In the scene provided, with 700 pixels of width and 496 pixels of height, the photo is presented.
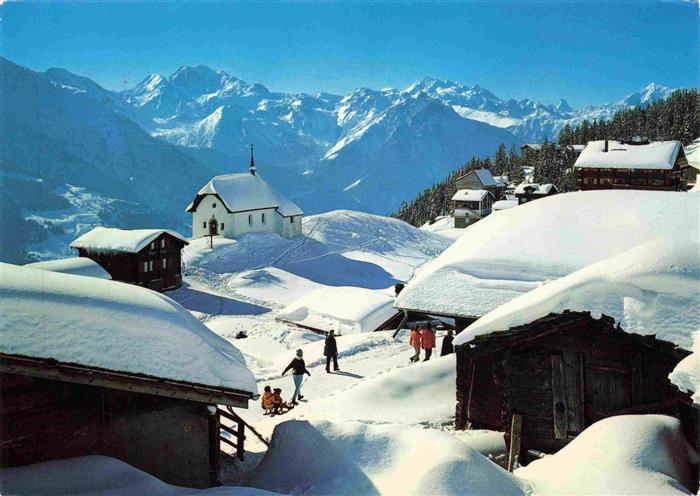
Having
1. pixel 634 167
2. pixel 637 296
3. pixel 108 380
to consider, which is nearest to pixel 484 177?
pixel 634 167

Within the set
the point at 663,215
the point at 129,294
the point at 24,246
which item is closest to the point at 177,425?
the point at 129,294

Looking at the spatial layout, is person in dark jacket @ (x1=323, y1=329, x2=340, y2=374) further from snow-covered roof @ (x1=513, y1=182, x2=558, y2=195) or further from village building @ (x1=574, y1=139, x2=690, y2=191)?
snow-covered roof @ (x1=513, y1=182, x2=558, y2=195)

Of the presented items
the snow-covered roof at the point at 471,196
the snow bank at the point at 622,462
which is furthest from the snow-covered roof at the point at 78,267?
the snow-covered roof at the point at 471,196

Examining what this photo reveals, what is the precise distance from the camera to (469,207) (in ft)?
290

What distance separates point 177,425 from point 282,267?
44.1 meters

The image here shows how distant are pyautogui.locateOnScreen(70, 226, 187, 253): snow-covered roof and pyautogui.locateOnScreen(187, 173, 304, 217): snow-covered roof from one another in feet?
43.7

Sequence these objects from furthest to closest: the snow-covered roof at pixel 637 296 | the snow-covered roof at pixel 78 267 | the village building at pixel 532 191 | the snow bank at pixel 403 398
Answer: the village building at pixel 532 191
the snow-covered roof at pixel 78 267
the snow bank at pixel 403 398
the snow-covered roof at pixel 637 296

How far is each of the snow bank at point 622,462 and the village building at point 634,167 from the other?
5437cm

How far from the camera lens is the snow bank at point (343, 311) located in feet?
103

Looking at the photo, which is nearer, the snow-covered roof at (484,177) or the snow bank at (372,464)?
the snow bank at (372,464)

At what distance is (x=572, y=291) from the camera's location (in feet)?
37.7

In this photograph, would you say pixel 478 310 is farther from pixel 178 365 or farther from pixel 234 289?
pixel 234 289

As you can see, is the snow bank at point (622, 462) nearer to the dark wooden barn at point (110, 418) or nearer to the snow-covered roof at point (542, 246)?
the dark wooden barn at point (110, 418)

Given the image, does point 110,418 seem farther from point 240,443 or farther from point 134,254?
point 134,254
